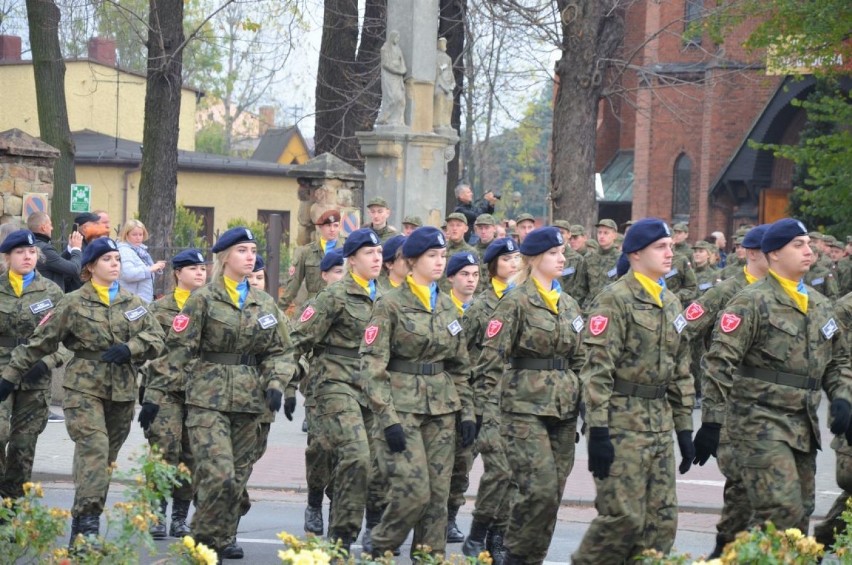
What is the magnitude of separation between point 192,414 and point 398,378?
1.29 metres

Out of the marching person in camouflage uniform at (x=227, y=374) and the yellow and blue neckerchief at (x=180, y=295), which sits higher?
the yellow and blue neckerchief at (x=180, y=295)

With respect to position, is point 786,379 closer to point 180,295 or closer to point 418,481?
point 418,481

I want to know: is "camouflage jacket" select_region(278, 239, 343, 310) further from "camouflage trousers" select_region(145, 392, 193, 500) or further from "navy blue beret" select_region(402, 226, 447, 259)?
"navy blue beret" select_region(402, 226, 447, 259)

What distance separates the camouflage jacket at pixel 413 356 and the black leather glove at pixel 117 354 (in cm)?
182

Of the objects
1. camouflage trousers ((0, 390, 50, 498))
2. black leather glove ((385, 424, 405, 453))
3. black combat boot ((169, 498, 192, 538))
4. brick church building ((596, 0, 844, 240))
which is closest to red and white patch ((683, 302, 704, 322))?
black leather glove ((385, 424, 405, 453))

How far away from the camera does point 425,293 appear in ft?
29.5

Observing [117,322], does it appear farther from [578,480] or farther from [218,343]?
[578,480]

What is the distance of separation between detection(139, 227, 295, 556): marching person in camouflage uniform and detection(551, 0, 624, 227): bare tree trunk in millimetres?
14013

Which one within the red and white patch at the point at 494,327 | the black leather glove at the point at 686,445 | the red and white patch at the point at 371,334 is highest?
the red and white patch at the point at 494,327

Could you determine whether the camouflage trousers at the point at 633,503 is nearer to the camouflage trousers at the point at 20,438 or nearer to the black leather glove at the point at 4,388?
the black leather glove at the point at 4,388

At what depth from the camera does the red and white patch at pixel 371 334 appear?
28.7 feet

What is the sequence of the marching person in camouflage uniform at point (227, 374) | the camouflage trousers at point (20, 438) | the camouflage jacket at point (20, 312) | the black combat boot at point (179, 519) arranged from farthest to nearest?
the camouflage jacket at point (20, 312), the black combat boot at point (179, 519), the camouflage trousers at point (20, 438), the marching person in camouflage uniform at point (227, 374)

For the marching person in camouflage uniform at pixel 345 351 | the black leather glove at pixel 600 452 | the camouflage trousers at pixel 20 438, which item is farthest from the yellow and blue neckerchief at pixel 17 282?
the black leather glove at pixel 600 452

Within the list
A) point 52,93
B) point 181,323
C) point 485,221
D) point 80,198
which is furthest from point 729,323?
point 52,93
